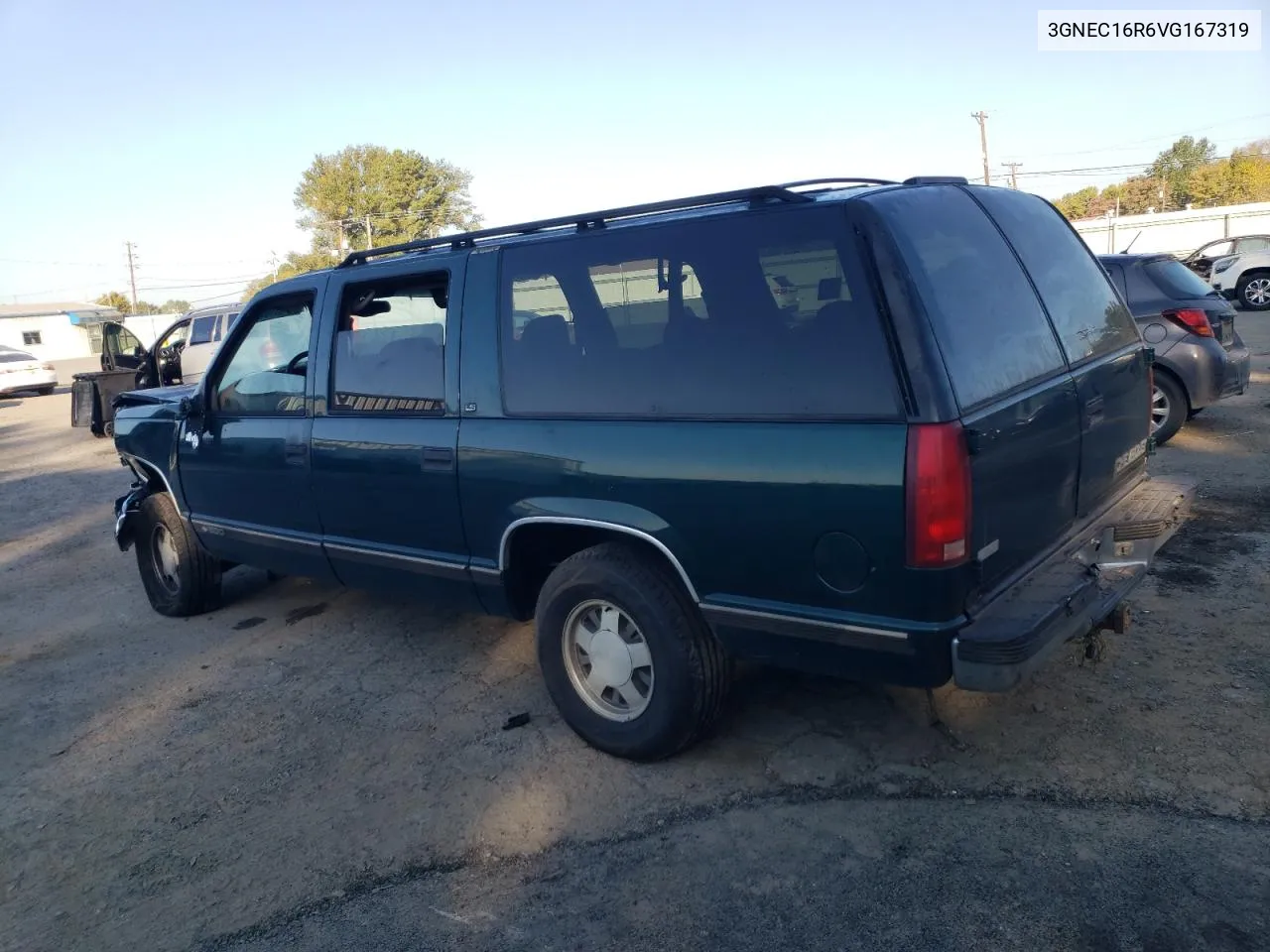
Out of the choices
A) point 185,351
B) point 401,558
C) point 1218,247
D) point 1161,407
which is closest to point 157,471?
point 401,558

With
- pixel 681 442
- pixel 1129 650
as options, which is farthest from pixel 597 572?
pixel 1129 650

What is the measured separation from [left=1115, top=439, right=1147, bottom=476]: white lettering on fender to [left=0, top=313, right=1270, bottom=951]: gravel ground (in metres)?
0.85

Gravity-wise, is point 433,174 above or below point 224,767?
above

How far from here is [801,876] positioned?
2828 mm

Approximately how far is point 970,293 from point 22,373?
2583 cm

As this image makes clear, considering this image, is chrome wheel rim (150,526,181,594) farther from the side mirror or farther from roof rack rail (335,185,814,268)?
roof rack rail (335,185,814,268)

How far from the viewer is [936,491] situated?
265cm

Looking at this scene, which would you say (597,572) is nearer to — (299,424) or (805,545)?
(805,545)

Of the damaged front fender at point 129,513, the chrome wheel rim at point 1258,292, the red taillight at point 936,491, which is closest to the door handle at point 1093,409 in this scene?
the red taillight at point 936,491

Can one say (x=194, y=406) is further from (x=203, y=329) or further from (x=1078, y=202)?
(x=1078, y=202)

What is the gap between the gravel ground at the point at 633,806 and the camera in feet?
8.81

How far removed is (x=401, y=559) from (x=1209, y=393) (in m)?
6.59

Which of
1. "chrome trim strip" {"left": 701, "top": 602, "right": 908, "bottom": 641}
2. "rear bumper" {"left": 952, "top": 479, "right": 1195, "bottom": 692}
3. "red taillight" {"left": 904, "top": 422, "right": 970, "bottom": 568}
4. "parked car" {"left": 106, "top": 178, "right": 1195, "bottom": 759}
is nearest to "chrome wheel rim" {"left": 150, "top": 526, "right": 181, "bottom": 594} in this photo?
"parked car" {"left": 106, "top": 178, "right": 1195, "bottom": 759}

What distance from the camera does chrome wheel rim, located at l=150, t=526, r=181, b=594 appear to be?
5832 millimetres
